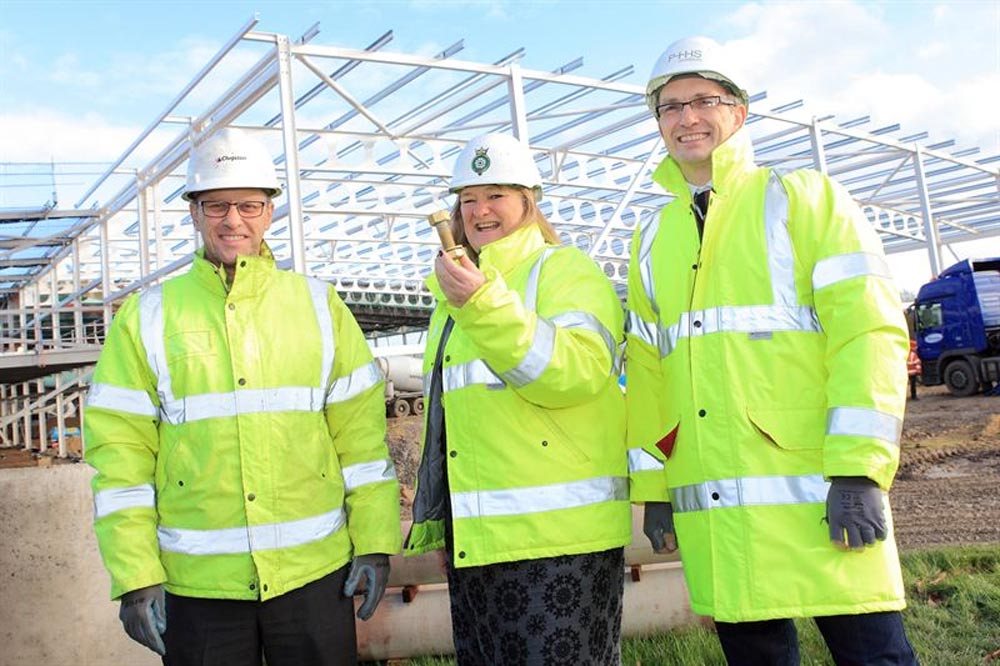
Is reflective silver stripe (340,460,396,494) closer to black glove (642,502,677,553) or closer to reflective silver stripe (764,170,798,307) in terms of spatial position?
black glove (642,502,677,553)

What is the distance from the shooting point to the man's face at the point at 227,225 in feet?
9.77

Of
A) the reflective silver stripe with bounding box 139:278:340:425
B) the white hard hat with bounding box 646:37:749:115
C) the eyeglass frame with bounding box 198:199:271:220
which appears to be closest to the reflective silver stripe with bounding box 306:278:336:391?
the reflective silver stripe with bounding box 139:278:340:425

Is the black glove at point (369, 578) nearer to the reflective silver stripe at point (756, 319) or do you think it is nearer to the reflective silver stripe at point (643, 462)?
the reflective silver stripe at point (643, 462)

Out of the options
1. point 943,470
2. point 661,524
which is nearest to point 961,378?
point 943,470

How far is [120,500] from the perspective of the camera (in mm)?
2734

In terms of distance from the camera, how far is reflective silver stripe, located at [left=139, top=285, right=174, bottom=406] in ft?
9.28

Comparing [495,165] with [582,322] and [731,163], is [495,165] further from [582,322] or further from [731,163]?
[731,163]

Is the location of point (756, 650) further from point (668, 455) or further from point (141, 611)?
point (141, 611)

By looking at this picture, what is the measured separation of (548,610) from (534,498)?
33 cm

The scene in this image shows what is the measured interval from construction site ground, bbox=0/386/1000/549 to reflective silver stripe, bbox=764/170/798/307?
5643 mm

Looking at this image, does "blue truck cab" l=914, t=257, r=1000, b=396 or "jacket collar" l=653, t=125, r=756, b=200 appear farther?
"blue truck cab" l=914, t=257, r=1000, b=396

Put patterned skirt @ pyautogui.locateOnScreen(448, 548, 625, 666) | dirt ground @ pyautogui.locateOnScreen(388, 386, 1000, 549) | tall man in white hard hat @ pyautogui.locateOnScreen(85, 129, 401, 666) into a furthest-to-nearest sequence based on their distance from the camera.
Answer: dirt ground @ pyautogui.locateOnScreen(388, 386, 1000, 549), tall man in white hard hat @ pyautogui.locateOnScreen(85, 129, 401, 666), patterned skirt @ pyautogui.locateOnScreen(448, 548, 625, 666)

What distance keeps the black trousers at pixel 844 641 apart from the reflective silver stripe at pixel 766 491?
0.33 metres

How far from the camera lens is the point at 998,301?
19.9 meters
